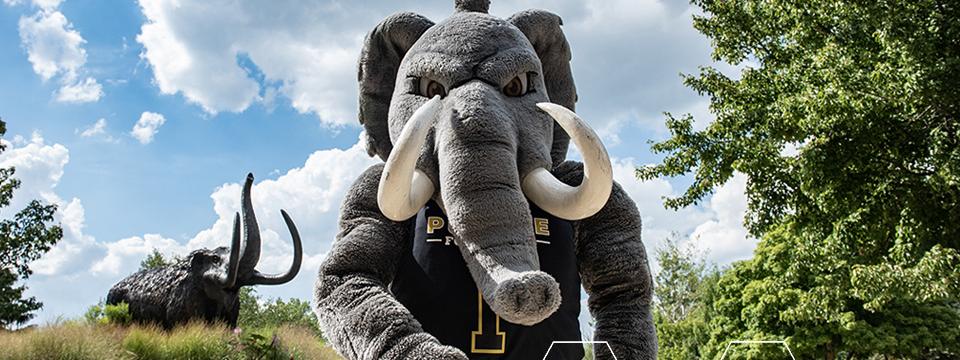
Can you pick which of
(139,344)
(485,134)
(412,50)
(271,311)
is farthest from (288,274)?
(271,311)

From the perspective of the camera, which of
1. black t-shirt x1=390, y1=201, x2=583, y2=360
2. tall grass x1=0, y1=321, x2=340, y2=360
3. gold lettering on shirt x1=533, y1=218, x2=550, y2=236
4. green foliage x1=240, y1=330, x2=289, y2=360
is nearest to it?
black t-shirt x1=390, y1=201, x2=583, y2=360

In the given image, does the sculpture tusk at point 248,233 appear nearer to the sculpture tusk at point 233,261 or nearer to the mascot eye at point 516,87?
the sculpture tusk at point 233,261

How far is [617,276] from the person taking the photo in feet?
8.66

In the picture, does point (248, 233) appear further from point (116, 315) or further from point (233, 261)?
point (116, 315)

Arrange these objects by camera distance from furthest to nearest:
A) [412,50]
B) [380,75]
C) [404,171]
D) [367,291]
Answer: [380,75] < [412,50] < [367,291] < [404,171]

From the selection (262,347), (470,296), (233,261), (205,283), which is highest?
(233,261)

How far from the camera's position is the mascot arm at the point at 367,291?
2.22 m

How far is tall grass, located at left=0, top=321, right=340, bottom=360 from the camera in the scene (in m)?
8.69

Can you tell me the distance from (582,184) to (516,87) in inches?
23.3

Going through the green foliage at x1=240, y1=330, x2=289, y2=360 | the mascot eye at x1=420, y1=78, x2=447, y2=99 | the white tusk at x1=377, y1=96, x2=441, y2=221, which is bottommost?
the white tusk at x1=377, y1=96, x2=441, y2=221

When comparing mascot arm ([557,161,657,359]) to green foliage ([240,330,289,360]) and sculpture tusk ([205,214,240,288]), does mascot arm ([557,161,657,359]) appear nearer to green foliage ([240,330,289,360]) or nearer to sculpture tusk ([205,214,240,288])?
green foliage ([240,330,289,360])

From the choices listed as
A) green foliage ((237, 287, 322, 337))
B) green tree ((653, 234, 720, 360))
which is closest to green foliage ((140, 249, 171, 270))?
green foliage ((237, 287, 322, 337))

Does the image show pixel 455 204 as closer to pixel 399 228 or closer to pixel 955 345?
pixel 399 228

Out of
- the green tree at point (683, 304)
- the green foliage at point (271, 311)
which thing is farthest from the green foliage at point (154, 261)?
the green tree at point (683, 304)
